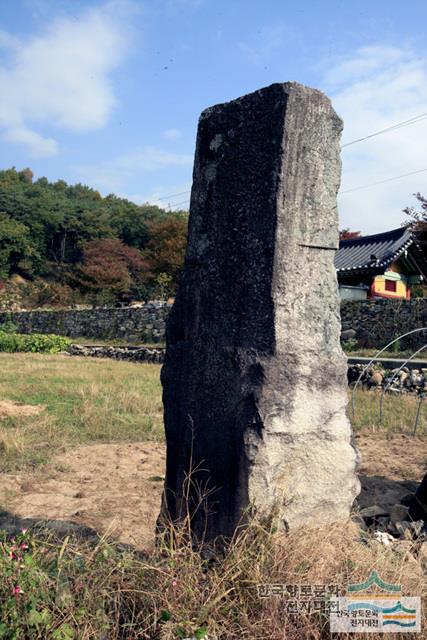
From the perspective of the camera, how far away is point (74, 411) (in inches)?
340

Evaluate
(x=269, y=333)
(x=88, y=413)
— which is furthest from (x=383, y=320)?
(x=269, y=333)

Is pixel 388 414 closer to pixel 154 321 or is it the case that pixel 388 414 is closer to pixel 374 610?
pixel 374 610

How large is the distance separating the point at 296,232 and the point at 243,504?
145cm

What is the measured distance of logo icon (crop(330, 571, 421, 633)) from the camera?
247 centimetres

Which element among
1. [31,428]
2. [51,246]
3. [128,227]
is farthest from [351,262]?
[51,246]

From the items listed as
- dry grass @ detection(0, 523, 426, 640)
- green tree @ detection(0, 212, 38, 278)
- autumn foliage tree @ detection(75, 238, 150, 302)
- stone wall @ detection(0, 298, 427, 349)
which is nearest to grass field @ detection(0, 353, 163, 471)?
dry grass @ detection(0, 523, 426, 640)

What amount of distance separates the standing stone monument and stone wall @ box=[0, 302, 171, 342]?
2005 cm

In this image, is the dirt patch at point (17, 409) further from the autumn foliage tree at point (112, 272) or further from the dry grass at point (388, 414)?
the autumn foliage tree at point (112, 272)

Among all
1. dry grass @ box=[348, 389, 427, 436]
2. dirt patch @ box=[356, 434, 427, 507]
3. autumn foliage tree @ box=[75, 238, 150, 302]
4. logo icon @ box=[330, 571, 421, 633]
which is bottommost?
dirt patch @ box=[356, 434, 427, 507]

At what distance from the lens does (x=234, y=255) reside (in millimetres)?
3271

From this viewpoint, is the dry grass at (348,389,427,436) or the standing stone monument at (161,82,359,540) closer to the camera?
the standing stone monument at (161,82,359,540)

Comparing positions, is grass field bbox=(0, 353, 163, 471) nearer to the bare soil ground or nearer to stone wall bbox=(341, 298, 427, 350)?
the bare soil ground

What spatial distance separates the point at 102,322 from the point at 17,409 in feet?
61.6

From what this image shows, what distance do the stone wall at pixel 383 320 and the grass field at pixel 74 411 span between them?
8.17 meters
